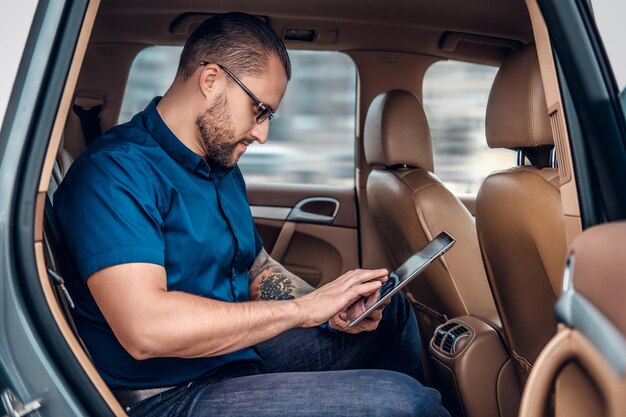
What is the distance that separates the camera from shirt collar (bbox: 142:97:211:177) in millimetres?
1688

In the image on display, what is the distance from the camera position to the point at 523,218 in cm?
172

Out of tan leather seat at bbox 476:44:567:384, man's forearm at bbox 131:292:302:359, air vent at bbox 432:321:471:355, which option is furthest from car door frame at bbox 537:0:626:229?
air vent at bbox 432:321:471:355

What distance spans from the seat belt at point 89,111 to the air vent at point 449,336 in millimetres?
1541

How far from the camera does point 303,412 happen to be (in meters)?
1.50

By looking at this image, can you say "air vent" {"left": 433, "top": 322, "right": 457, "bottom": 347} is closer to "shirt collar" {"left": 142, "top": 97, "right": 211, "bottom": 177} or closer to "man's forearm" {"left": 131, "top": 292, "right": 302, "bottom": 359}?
"man's forearm" {"left": 131, "top": 292, "right": 302, "bottom": 359}

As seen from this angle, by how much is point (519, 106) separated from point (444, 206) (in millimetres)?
739

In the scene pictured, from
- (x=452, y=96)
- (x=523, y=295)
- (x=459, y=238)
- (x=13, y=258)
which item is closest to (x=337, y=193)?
(x=452, y=96)

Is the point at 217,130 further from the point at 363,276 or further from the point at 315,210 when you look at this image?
the point at 315,210

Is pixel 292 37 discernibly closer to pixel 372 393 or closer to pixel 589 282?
pixel 372 393

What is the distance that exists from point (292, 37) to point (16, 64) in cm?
174

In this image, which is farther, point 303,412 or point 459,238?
point 459,238

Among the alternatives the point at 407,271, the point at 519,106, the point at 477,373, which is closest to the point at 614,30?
the point at 519,106

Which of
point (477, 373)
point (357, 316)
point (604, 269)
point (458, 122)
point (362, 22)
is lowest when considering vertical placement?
point (477, 373)

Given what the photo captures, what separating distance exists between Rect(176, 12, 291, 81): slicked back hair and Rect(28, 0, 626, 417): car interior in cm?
44
